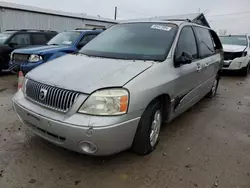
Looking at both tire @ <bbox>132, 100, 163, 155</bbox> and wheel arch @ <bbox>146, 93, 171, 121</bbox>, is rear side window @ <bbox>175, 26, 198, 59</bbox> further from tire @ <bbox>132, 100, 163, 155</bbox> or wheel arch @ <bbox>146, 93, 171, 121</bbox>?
tire @ <bbox>132, 100, 163, 155</bbox>

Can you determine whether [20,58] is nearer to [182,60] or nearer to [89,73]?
[89,73]

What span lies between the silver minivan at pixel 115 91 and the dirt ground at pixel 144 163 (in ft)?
0.98

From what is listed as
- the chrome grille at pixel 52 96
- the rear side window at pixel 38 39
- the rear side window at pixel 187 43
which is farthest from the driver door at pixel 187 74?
the rear side window at pixel 38 39

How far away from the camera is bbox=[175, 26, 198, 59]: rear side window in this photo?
10.7 feet

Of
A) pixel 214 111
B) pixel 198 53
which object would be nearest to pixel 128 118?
pixel 198 53

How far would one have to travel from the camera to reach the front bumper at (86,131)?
211cm

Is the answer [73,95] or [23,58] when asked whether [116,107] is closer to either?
[73,95]

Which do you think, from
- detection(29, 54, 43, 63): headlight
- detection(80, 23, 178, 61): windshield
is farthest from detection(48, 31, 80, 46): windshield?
detection(80, 23, 178, 61): windshield

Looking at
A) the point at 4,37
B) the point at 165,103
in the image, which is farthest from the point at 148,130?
the point at 4,37

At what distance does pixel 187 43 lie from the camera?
3562 millimetres

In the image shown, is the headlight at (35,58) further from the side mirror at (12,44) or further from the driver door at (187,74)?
the driver door at (187,74)

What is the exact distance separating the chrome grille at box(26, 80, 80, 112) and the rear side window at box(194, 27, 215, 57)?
2.72m

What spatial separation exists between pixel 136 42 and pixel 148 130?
4.44 feet

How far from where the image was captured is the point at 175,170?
2.56m
